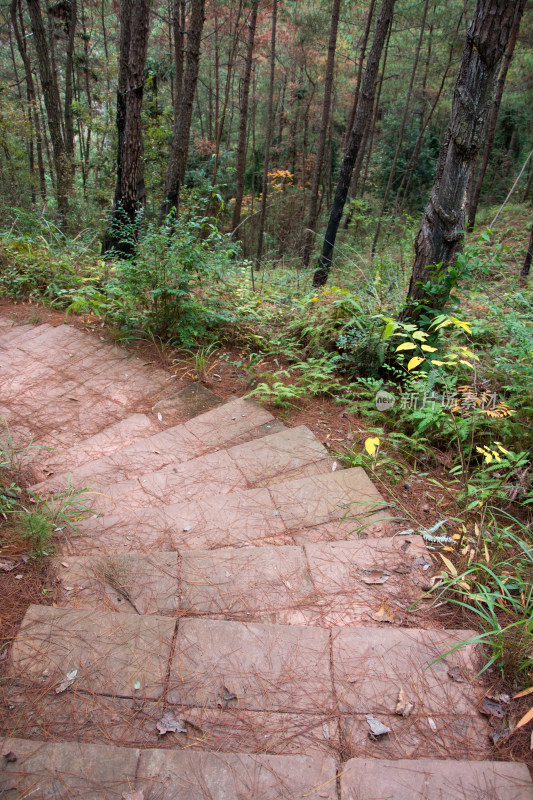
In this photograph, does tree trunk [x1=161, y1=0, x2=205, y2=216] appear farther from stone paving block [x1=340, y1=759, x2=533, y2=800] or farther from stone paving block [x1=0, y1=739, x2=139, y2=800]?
stone paving block [x1=340, y1=759, x2=533, y2=800]

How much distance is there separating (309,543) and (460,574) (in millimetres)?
636

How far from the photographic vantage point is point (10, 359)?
3777 millimetres

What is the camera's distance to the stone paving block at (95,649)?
134 cm

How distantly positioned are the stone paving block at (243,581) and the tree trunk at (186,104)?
23.3 ft

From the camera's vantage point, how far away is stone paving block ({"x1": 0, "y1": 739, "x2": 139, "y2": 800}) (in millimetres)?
1071

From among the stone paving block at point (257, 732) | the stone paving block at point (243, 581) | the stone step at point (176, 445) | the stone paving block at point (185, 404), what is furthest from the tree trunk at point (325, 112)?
the stone paving block at point (257, 732)

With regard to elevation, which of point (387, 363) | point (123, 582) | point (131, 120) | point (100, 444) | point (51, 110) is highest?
point (51, 110)

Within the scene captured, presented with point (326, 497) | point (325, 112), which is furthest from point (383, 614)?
point (325, 112)

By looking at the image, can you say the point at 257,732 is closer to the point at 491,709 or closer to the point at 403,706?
the point at 403,706

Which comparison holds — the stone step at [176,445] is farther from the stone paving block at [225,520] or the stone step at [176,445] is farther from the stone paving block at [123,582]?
the stone paving block at [123,582]

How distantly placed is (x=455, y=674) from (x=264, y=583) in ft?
2.33

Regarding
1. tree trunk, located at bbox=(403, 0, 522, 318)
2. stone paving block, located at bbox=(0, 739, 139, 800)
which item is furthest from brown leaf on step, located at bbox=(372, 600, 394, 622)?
tree trunk, located at bbox=(403, 0, 522, 318)

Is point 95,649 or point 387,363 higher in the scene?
point 387,363

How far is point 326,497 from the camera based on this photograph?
7.36 ft
